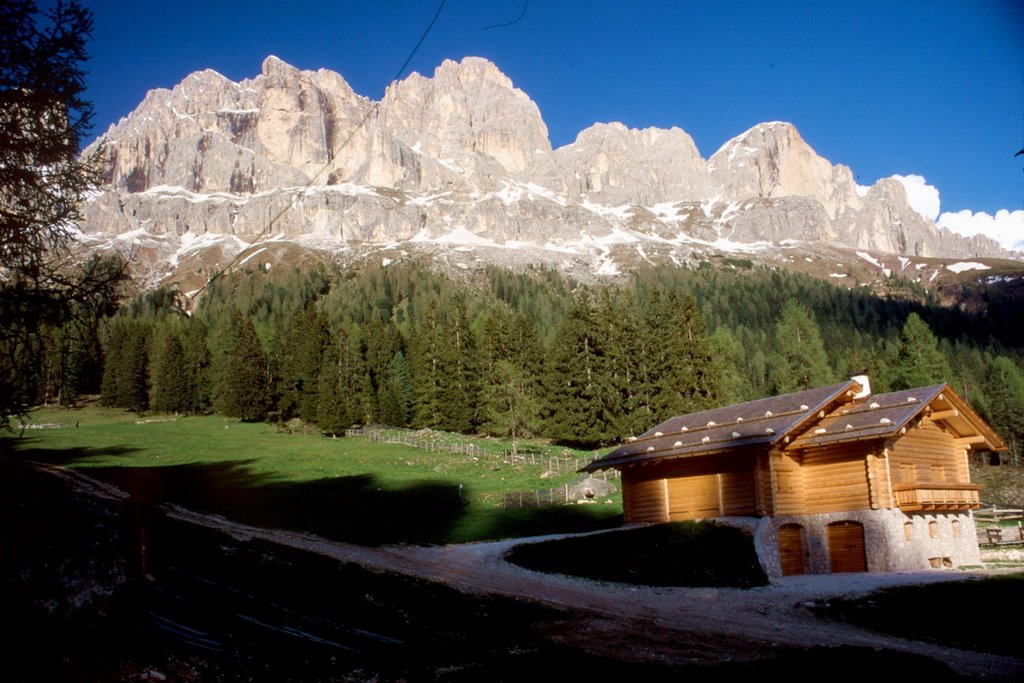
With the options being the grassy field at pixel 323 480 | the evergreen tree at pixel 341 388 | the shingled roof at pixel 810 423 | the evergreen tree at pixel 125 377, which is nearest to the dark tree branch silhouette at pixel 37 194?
the grassy field at pixel 323 480

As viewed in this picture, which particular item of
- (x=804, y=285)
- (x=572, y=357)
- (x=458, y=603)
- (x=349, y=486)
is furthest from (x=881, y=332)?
(x=458, y=603)

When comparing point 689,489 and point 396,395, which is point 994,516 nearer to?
point 689,489

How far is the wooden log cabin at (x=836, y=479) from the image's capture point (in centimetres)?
2394

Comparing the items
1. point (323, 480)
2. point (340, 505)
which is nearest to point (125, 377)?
point (323, 480)

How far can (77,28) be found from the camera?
12453mm

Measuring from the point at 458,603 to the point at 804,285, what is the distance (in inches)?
7636

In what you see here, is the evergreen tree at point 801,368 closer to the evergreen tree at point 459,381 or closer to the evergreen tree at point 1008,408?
the evergreen tree at point 1008,408

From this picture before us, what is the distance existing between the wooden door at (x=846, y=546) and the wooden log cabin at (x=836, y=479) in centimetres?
4

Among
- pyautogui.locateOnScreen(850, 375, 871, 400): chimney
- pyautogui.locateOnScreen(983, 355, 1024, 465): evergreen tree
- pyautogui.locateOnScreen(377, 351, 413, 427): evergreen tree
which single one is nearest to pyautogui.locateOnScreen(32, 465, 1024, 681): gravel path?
pyautogui.locateOnScreen(850, 375, 871, 400): chimney

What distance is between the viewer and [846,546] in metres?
24.3

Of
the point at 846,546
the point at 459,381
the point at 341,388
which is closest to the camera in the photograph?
the point at 846,546

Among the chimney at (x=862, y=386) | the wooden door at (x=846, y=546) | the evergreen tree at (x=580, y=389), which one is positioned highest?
the evergreen tree at (x=580, y=389)

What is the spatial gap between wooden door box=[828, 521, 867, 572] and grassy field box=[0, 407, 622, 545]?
460 inches

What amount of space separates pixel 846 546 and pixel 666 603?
955cm
